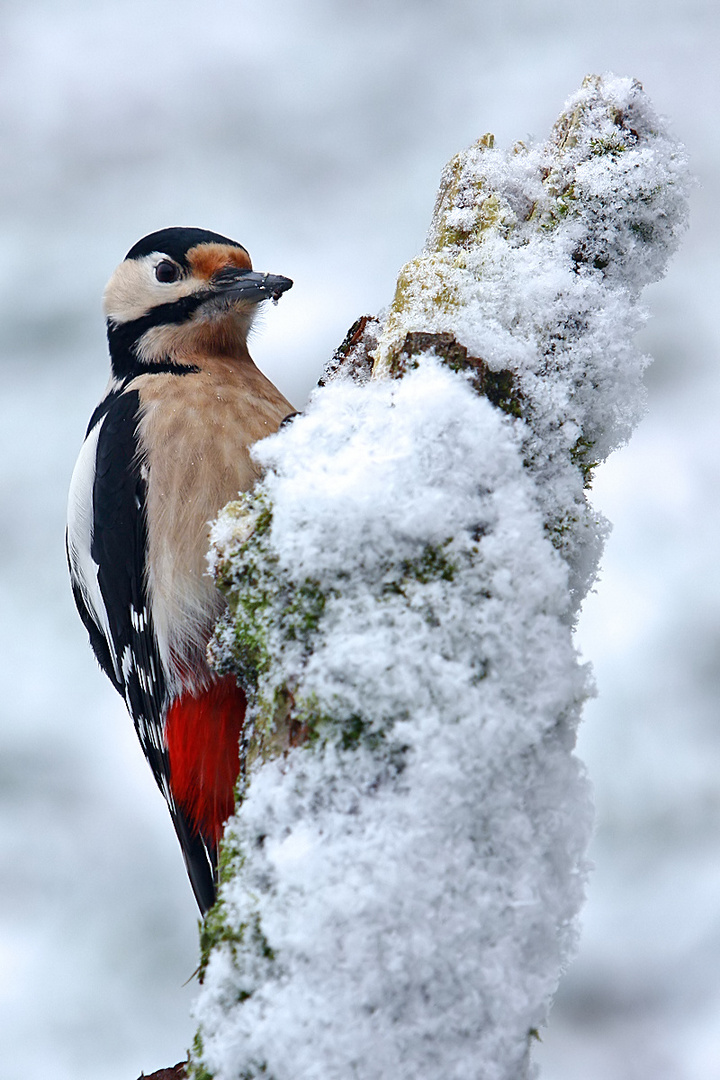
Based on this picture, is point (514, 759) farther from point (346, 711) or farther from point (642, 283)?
point (642, 283)

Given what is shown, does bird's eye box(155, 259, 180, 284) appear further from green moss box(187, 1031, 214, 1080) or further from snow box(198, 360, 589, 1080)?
green moss box(187, 1031, 214, 1080)

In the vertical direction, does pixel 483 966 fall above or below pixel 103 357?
below

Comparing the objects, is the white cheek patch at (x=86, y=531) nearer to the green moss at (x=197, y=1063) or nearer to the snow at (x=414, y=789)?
the snow at (x=414, y=789)

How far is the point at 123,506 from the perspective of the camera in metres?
1.93

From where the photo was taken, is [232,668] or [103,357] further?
[103,357]

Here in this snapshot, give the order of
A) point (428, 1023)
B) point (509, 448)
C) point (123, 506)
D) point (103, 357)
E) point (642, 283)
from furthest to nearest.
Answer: point (103, 357) < point (123, 506) < point (642, 283) < point (509, 448) < point (428, 1023)

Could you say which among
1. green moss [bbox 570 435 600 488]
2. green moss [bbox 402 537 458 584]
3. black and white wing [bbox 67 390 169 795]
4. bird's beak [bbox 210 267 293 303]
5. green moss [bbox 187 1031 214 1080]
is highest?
bird's beak [bbox 210 267 293 303]

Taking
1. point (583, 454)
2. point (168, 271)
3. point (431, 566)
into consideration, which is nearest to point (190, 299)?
point (168, 271)

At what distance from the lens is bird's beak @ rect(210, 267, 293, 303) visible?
207 cm

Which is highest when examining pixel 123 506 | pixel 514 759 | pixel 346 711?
pixel 123 506

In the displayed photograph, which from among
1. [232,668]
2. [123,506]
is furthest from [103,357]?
[232,668]

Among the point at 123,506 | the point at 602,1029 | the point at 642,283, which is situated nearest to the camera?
the point at 642,283

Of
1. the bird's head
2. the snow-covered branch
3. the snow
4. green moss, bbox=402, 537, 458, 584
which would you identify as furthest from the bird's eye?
green moss, bbox=402, 537, 458, 584

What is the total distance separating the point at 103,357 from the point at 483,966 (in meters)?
3.01
